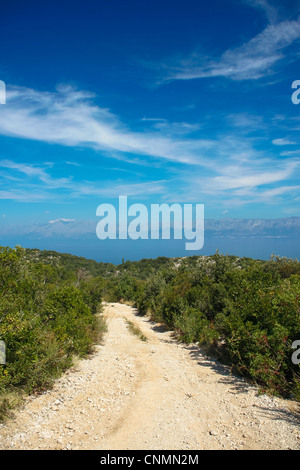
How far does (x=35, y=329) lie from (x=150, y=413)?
319 cm

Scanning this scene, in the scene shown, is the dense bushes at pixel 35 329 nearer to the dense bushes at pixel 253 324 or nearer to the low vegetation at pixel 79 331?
the low vegetation at pixel 79 331

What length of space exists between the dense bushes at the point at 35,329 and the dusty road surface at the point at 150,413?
0.50 metres

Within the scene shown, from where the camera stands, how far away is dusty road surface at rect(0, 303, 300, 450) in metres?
4.52

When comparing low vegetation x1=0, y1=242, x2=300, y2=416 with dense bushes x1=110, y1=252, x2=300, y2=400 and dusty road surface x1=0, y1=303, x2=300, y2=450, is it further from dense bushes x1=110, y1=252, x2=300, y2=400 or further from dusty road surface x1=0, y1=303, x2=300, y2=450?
dusty road surface x1=0, y1=303, x2=300, y2=450

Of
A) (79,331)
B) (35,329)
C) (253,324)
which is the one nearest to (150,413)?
(35,329)

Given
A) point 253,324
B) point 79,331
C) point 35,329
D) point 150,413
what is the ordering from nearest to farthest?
point 150,413
point 35,329
point 253,324
point 79,331

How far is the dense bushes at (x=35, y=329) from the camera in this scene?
18.5 ft

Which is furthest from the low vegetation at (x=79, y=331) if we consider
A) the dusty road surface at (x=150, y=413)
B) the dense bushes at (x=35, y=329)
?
the dusty road surface at (x=150, y=413)

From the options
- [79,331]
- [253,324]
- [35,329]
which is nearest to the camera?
[35,329]

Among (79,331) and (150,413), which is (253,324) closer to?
(150,413)

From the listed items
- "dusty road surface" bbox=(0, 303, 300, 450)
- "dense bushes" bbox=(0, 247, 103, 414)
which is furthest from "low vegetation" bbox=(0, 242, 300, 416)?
"dusty road surface" bbox=(0, 303, 300, 450)

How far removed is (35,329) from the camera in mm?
6371

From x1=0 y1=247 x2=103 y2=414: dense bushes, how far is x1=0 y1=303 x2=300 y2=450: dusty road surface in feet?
1.65

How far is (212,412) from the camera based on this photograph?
5664mm
